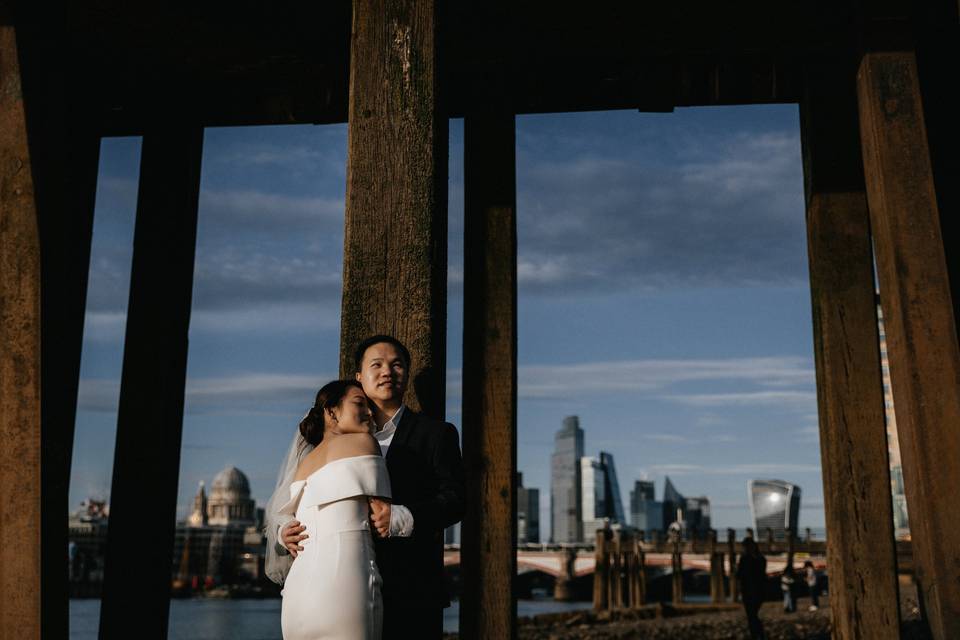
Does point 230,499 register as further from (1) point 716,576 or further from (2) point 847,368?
(2) point 847,368

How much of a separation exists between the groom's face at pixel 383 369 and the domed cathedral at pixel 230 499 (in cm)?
16892

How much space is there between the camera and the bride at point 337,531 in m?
2.62

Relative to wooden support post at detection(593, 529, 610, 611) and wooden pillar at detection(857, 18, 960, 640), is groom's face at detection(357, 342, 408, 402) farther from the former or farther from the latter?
wooden support post at detection(593, 529, 610, 611)

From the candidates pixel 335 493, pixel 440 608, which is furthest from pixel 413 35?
pixel 440 608

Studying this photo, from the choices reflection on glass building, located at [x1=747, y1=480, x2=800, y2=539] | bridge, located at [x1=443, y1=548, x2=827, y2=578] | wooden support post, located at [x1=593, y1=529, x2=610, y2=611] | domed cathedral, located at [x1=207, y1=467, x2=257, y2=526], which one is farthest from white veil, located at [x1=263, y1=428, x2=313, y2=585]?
domed cathedral, located at [x1=207, y1=467, x2=257, y2=526]

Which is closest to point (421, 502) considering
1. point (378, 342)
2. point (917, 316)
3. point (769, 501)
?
point (378, 342)

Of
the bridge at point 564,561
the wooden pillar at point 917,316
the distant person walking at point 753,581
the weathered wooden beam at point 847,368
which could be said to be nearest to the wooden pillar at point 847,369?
the weathered wooden beam at point 847,368

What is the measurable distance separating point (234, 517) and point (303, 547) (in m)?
169

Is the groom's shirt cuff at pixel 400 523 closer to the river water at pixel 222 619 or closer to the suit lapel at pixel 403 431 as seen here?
the suit lapel at pixel 403 431

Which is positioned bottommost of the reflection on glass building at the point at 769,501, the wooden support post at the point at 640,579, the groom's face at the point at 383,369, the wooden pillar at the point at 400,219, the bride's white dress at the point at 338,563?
the wooden support post at the point at 640,579

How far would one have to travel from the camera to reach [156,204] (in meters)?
5.87

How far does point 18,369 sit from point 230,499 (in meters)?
172

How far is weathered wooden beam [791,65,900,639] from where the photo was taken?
4832 millimetres

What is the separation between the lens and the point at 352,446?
2.75 m
